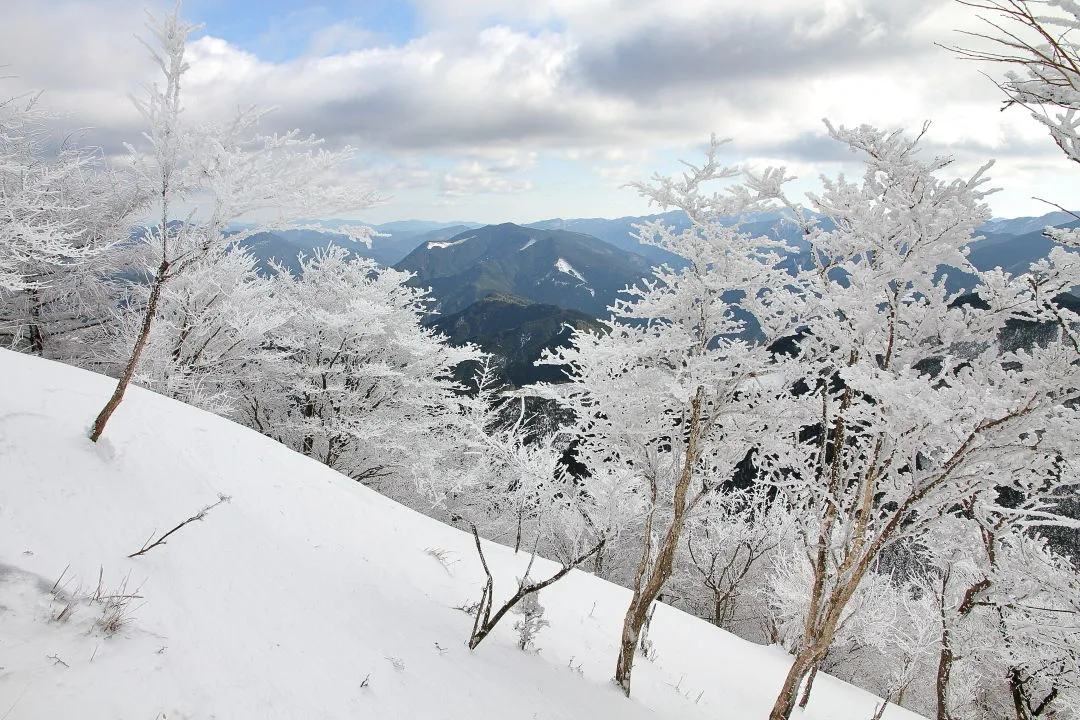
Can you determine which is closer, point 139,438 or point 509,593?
point 139,438

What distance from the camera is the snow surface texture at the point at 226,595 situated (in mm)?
2953

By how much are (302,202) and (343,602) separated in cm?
392

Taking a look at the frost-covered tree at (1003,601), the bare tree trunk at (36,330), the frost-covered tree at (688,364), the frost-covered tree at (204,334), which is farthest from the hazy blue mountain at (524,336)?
the frost-covered tree at (688,364)

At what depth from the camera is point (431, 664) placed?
175 inches

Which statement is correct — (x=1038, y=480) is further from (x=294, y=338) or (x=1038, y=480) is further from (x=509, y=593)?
(x=294, y=338)

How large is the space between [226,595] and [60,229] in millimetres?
14231

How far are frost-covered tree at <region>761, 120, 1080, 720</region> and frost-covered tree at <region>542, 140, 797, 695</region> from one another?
2.19 ft

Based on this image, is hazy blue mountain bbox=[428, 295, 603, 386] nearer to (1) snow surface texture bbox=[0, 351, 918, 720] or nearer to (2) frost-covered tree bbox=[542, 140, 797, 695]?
(2) frost-covered tree bbox=[542, 140, 797, 695]

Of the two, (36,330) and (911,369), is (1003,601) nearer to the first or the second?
(911,369)

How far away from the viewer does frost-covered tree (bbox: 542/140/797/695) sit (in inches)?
227

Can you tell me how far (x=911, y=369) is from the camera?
522 cm

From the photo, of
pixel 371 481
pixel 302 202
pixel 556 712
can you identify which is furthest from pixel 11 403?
pixel 371 481

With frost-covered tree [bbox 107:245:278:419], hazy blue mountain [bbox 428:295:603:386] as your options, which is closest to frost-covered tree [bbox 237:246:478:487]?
frost-covered tree [bbox 107:245:278:419]

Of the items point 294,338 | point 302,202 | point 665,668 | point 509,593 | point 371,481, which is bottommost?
point 371,481
